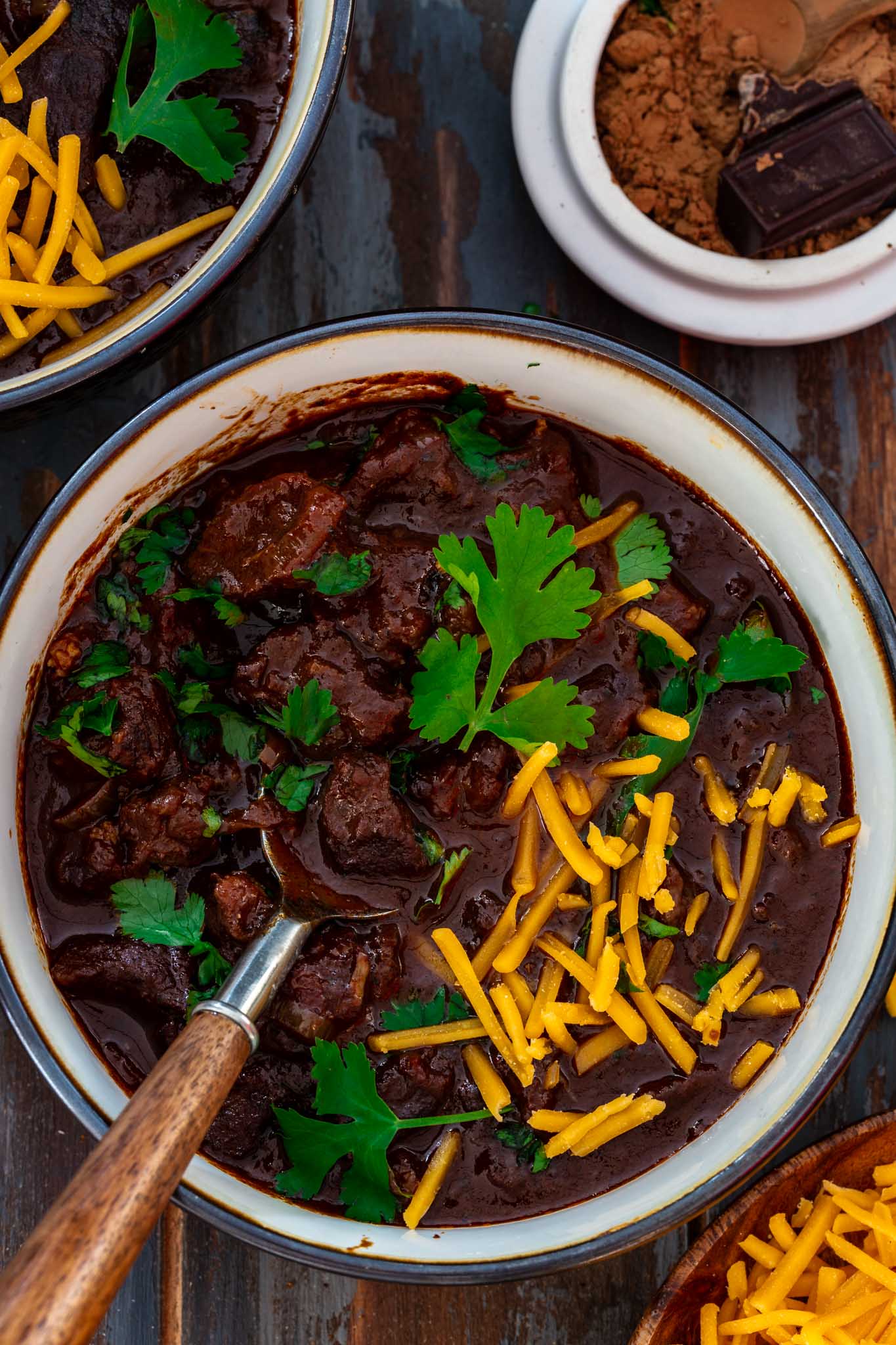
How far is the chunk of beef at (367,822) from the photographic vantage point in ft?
7.23

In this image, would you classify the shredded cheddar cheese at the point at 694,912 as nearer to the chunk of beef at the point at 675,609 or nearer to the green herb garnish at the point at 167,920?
the chunk of beef at the point at 675,609

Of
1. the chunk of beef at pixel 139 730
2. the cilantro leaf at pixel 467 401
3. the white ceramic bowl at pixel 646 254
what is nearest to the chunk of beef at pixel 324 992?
the chunk of beef at pixel 139 730

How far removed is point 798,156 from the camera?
2.62 meters

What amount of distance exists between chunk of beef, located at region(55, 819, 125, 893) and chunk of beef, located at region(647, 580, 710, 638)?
1098 mm

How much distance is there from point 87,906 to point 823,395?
2.02 metres

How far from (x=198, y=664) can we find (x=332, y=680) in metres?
0.27

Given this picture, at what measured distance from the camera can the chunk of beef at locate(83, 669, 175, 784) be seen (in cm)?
223

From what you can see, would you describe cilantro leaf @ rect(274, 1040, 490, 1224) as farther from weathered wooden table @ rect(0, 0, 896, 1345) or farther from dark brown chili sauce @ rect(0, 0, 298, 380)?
dark brown chili sauce @ rect(0, 0, 298, 380)

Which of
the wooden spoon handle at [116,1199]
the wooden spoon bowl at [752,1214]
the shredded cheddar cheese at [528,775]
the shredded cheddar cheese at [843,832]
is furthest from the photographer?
the wooden spoon bowl at [752,1214]

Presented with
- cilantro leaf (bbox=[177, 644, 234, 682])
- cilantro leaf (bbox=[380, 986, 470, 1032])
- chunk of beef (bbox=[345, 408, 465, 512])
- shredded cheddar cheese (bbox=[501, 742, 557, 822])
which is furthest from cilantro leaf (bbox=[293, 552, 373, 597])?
cilantro leaf (bbox=[380, 986, 470, 1032])

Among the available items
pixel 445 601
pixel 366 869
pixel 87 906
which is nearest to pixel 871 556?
pixel 445 601

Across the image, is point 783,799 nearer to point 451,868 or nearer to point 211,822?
point 451,868

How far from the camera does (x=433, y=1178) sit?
88.0 inches

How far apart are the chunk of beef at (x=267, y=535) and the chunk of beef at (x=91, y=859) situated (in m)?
0.51
